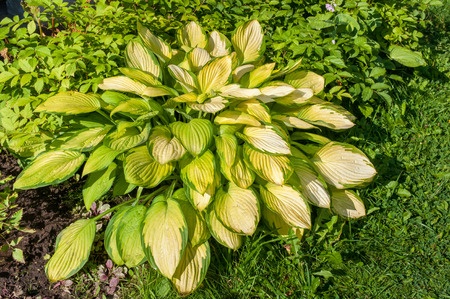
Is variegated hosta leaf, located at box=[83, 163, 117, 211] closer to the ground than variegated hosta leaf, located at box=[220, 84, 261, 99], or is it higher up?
closer to the ground

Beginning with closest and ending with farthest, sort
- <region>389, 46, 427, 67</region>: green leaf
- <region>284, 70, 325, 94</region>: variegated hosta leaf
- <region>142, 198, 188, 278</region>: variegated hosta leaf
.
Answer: <region>142, 198, 188, 278</region>: variegated hosta leaf, <region>284, 70, 325, 94</region>: variegated hosta leaf, <region>389, 46, 427, 67</region>: green leaf

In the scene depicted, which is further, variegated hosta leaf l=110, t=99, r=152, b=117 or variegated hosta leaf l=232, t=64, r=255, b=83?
variegated hosta leaf l=232, t=64, r=255, b=83

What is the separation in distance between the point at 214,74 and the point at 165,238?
88 cm

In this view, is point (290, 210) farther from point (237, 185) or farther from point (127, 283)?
point (127, 283)

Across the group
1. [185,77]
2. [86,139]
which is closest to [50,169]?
[86,139]

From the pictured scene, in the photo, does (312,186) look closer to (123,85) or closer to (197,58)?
(197,58)

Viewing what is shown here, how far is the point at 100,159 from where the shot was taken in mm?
2354

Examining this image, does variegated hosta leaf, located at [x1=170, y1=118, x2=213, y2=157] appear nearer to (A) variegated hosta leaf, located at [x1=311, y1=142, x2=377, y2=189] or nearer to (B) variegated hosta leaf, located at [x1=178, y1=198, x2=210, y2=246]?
(B) variegated hosta leaf, located at [x1=178, y1=198, x2=210, y2=246]

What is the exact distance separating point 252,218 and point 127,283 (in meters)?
0.73

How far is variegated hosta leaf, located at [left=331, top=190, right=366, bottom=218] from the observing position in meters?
2.61

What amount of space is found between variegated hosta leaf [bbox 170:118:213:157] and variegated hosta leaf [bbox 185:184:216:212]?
0.18 meters

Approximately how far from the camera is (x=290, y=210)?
2.34 m

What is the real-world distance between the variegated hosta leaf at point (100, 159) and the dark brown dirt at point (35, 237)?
0.47 meters

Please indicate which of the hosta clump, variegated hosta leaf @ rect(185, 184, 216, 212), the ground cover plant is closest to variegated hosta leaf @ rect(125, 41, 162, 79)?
the hosta clump
